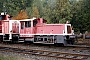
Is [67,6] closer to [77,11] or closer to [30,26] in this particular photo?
[77,11]

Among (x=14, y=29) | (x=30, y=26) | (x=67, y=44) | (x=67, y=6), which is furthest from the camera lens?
(x=67, y=6)

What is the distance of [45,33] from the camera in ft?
57.6

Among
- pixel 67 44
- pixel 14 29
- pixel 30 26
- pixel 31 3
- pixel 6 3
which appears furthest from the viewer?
pixel 31 3

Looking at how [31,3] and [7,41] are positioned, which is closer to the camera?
[7,41]

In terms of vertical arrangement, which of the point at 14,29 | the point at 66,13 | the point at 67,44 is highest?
the point at 66,13

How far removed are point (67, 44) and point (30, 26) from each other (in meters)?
3.68

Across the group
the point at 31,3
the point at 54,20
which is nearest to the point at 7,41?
the point at 54,20

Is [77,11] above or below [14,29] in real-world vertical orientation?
above

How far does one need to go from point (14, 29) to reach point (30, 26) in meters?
2.47

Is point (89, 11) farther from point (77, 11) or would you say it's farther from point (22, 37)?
point (22, 37)

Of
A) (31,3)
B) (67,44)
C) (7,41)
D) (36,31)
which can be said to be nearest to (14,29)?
(7,41)

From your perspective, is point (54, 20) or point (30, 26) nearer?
point (30, 26)

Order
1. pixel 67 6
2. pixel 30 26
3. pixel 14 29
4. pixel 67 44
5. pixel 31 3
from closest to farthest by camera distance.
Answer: pixel 67 44
pixel 30 26
pixel 14 29
pixel 67 6
pixel 31 3

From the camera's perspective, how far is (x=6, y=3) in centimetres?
4731
